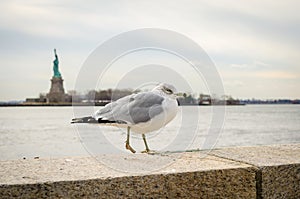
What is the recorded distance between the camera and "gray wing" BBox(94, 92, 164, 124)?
140 inches

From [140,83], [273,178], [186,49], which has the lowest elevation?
[273,178]

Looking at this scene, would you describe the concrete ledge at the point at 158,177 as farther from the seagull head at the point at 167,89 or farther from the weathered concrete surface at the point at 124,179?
the seagull head at the point at 167,89

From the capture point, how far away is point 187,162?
313 centimetres

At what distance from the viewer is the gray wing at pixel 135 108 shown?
11.6 ft

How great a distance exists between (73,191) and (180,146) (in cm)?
119

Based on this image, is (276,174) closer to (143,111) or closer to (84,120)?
(143,111)

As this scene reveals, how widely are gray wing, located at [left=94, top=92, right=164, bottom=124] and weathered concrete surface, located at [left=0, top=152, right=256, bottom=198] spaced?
1.51 ft

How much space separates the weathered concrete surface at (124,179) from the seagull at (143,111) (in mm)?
449

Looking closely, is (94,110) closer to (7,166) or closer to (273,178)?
(7,166)

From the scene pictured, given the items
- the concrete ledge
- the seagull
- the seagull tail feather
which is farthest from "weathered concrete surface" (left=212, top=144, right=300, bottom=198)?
the seagull tail feather

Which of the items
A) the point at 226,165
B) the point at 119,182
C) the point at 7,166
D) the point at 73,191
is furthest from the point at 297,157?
the point at 7,166

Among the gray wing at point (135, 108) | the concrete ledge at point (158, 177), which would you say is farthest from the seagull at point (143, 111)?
the concrete ledge at point (158, 177)

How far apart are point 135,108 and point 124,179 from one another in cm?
104

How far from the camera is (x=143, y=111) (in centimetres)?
357
